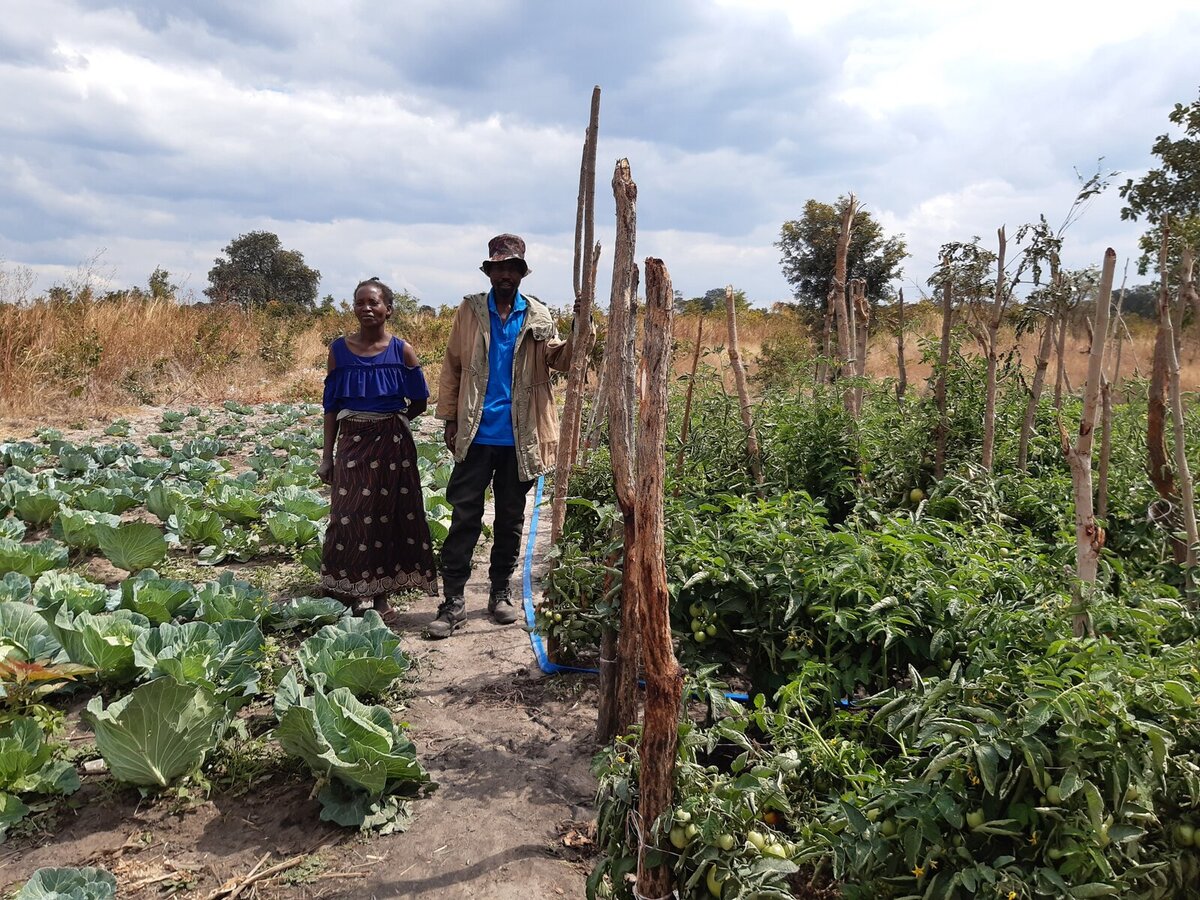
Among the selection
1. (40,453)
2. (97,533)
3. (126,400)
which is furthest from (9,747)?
(126,400)

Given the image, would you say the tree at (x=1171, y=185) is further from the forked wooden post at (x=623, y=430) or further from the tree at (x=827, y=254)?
the forked wooden post at (x=623, y=430)

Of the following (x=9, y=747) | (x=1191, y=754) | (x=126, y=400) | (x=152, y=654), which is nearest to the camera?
(x=1191, y=754)

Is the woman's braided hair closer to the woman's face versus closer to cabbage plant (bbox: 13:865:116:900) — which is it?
the woman's face

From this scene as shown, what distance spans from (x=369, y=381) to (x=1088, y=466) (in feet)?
9.18

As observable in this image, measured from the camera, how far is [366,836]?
2117 mm

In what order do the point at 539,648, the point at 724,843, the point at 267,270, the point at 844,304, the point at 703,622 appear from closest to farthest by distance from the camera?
the point at 724,843, the point at 703,622, the point at 539,648, the point at 844,304, the point at 267,270

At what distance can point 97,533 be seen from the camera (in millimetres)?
3947

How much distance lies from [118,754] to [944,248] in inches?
156

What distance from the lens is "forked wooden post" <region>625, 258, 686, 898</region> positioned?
1.61 meters

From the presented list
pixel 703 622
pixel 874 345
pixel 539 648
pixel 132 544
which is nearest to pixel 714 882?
pixel 703 622

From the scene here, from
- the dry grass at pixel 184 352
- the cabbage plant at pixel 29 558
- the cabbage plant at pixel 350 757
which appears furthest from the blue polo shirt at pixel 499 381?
the dry grass at pixel 184 352

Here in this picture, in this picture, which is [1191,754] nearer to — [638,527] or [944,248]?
[638,527]

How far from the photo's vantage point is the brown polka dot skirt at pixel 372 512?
3.50 meters

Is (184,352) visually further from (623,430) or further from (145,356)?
(623,430)
